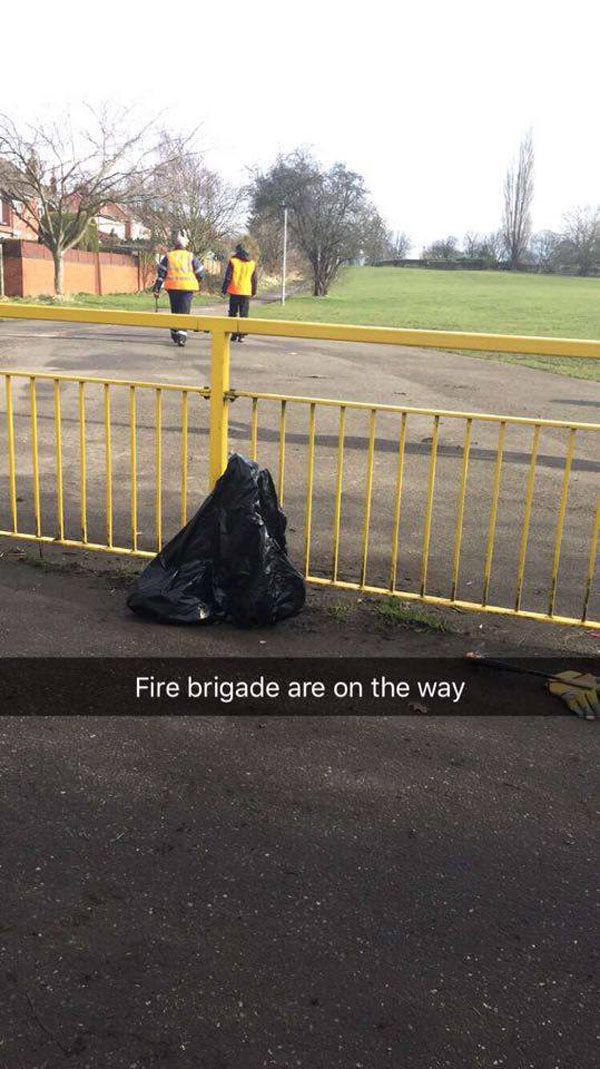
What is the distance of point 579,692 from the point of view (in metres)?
4.00

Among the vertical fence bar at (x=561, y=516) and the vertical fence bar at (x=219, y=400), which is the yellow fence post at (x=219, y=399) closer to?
the vertical fence bar at (x=219, y=400)

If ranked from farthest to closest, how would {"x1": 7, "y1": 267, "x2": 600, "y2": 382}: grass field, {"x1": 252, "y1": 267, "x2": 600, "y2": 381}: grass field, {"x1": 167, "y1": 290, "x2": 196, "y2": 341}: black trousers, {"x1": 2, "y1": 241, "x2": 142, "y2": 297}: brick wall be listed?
{"x1": 2, "y1": 241, "x2": 142, "y2": 297}: brick wall
{"x1": 7, "y1": 267, "x2": 600, "y2": 382}: grass field
{"x1": 252, "y1": 267, "x2": 600, "y2": 381}: grass field
{"x1": 167, "y1": 290, "x2": 196, "y2": 341}: black trousers

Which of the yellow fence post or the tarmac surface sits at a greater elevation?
the yellow fence post

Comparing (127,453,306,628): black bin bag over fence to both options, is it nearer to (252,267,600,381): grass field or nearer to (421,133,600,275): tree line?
(252,267,600,381): grass field

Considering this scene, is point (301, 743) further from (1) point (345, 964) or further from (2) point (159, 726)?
(1) point (345, 964)

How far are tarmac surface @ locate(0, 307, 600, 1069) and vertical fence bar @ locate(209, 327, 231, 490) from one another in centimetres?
107

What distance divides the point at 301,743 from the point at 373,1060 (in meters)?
1.50

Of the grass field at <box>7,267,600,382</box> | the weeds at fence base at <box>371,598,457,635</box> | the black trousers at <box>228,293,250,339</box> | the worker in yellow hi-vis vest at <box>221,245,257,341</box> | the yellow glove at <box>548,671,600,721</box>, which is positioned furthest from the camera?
the grass field at <box>7,267,600,382</box>

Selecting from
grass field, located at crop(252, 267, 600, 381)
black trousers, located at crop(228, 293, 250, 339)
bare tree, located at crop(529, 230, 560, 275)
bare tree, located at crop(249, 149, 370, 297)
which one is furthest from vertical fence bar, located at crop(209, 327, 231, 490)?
bare tree, located at crop(529, 230, 560, 275)

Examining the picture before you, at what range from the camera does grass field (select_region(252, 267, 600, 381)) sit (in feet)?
99.9

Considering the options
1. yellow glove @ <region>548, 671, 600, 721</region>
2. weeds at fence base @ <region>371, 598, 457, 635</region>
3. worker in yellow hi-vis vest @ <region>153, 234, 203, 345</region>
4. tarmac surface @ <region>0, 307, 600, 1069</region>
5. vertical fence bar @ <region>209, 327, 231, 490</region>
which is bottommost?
tarmac surface @ <region>0, 307, 600, 1069</region>

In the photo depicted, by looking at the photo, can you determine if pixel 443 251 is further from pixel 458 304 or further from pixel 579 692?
pixel 579 692

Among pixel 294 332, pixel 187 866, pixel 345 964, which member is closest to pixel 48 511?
pixel 294 332

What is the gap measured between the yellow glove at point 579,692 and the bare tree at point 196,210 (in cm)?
4671
